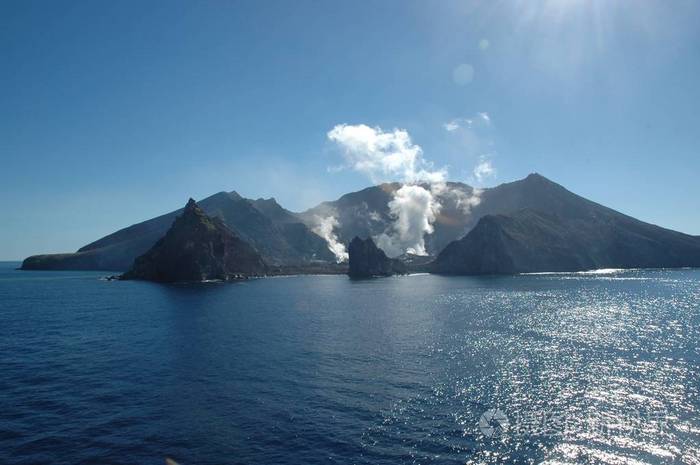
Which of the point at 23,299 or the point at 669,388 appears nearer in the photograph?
the point at 669,388

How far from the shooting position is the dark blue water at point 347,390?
3528 centimetres

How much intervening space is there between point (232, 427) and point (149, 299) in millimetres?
116942

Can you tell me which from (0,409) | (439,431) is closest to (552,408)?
(439,431)

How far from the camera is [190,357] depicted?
64.8 metres

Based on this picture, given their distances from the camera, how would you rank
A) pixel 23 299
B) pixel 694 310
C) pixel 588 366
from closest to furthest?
pixel 588 366, pixel 694 310, pixel 23 299

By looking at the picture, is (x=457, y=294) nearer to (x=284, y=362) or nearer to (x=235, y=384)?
(x=284, y=362)

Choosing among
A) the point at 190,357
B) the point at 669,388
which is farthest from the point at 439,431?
the point at 190,357

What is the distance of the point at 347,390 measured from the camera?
49.0m

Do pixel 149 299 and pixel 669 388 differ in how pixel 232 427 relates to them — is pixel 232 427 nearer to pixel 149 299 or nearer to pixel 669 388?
pixel 669 388

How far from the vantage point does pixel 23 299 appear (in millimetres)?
140375

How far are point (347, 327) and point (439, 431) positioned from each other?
53.5m

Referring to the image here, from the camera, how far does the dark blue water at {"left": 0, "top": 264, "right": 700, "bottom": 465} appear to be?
35281mm

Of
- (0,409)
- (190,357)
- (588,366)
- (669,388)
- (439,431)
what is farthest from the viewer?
(190,357)

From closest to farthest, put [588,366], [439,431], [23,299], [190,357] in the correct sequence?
[439,431] < [588,366] < [190,357] < [23,299]
